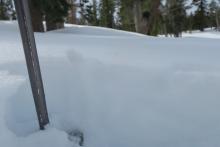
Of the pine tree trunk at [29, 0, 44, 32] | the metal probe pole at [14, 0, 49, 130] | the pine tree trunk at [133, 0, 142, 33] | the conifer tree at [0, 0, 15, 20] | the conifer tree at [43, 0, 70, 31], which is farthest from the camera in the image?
the conifer tree at [0, 0, 15, 20]

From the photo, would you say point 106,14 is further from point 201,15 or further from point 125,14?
point 125,14

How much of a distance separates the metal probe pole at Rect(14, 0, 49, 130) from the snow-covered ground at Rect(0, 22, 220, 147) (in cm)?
20

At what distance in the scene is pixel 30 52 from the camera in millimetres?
3064

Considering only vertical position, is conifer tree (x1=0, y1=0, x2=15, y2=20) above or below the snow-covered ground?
above

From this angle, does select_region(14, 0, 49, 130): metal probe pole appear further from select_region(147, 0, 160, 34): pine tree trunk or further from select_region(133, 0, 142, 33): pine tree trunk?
select_region(133, 0, 142, 33): pine tree trunk

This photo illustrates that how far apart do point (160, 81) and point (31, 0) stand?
7.97 m

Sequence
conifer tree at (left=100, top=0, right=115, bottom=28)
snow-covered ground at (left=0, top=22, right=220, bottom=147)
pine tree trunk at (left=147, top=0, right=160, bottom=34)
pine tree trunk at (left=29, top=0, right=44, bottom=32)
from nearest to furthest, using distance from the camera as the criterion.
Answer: snow-covered ground at (left=0, top=22, right=220, bottom=147), pine tree trunk at (left=29, top=0, right=44, bottom=32), pine tree trunk at (left=147, top=0, right=160, bottom=34), conifer tree at (left=100, top=0, right=115, bottom=28)

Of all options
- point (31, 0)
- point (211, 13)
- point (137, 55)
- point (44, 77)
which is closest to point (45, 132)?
point (44, 77)

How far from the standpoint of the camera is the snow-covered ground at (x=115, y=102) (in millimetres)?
3383

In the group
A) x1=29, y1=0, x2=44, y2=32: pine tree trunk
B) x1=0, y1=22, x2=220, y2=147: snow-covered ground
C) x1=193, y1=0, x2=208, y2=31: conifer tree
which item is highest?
x1=29, y1=0, x2=44, y2=32: pine tree trunk

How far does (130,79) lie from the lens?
399 centimetres

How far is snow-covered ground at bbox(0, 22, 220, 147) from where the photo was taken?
133 inches

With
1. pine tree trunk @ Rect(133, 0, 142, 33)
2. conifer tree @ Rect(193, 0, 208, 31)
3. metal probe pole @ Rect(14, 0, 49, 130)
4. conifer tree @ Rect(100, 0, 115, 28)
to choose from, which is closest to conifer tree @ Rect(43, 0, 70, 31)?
pine tree trunk @ Rect(133, 0, 142, 33)

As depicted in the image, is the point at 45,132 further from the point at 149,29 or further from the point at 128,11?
the point at 128,11
